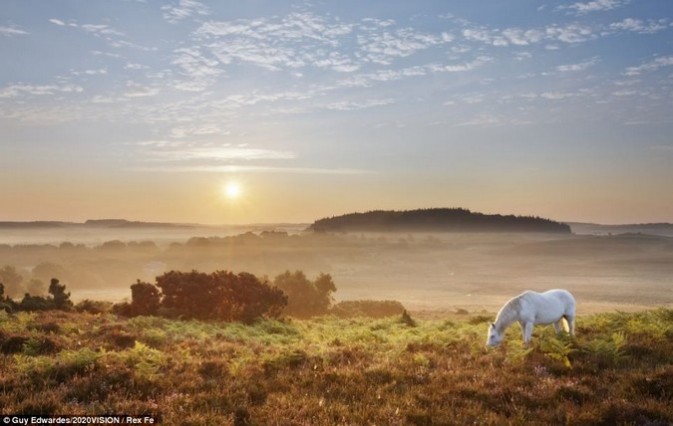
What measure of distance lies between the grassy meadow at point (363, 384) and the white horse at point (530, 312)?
638 millimetres

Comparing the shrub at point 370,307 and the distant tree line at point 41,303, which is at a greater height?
the distant tree line at point 41,303

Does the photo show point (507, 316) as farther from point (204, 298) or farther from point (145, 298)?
point (145, 298)

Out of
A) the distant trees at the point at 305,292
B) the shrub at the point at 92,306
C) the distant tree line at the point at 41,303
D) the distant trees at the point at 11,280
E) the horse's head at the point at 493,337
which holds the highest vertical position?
the horse's head at the point at 493,337

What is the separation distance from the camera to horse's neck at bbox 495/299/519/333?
16508mm

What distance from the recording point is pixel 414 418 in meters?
9.01

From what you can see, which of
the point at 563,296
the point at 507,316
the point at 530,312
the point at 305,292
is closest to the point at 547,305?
the point at 530,312

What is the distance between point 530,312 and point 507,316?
0.88m

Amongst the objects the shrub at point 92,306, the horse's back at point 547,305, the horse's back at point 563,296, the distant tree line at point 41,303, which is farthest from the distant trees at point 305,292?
the horse's back at point 547,305

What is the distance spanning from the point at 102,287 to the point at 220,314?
4917 inches

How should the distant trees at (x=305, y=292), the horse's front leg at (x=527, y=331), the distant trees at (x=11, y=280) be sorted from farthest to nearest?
the distant trees at (x=11, y=280)
the distant trees at (x=305, y=292)
the horse's front leg at (x=527, y=331)

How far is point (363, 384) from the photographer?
441 inches

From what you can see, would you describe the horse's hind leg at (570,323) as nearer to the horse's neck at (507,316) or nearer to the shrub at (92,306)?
the horse's neck at (507,316)

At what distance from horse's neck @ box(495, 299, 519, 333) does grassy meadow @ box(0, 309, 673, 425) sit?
0.69m

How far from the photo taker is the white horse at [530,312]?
1645 centimetres
